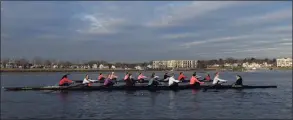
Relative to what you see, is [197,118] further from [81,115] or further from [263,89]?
[263,89]

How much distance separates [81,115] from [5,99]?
30.8 ft

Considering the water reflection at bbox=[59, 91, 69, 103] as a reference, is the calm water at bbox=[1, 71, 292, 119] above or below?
below

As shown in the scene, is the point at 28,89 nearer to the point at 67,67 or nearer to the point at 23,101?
the point at 23,101

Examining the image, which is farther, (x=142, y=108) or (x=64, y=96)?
(x=64, y=96)

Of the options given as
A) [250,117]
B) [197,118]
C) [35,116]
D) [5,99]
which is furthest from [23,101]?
[250,117]

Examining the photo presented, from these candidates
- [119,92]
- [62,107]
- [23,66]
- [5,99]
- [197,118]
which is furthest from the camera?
[23,66]

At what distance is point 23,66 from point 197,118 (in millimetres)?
166513

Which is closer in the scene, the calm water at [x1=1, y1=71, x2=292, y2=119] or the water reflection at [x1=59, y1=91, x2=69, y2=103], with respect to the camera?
the calm water at [x1=1, y1=71, x2=292, y2=119]

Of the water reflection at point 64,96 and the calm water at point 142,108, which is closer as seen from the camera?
the calm water at point 142,108

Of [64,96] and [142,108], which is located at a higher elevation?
[64,96]

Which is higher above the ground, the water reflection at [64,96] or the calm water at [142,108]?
the water reflection at [64,96]

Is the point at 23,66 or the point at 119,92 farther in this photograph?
the point at 23,66

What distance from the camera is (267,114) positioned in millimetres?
17812

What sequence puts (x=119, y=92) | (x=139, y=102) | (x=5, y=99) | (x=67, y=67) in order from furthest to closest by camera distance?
(x=67, y=67) → (x=119, y=92) → (x=5, y=99) → (x=139, y=102)
